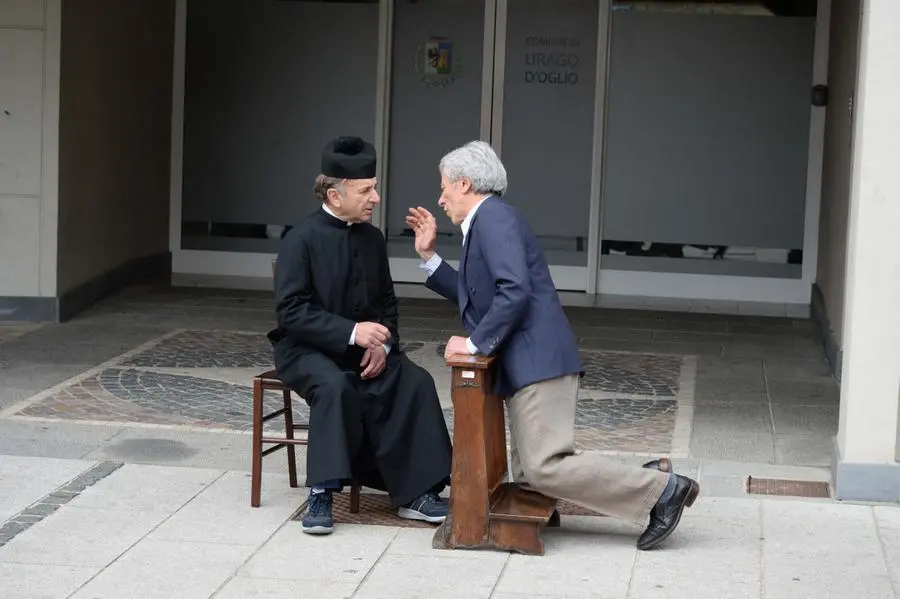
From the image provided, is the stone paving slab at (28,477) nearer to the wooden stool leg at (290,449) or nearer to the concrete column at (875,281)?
the wooden stool leg at (290,449)

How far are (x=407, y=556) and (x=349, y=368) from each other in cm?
89

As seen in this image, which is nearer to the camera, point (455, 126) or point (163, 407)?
point (163, 407)

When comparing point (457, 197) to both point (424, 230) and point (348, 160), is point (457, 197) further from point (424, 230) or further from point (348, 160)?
point (348, 160)

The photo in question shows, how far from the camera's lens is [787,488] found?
6.75 metres

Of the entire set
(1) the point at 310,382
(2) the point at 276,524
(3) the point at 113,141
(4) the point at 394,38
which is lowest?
(2) the point at 276,524

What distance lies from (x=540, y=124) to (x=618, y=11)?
1092mm

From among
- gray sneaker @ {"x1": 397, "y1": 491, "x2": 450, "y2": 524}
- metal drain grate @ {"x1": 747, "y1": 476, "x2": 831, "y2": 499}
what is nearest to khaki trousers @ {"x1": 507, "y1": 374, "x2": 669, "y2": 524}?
gray sneaker @ {"x1": 397, "y1": 491, "x2": 450, "y2": 524}

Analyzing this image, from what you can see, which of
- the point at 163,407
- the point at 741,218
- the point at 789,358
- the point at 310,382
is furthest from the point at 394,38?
the point at 310,382

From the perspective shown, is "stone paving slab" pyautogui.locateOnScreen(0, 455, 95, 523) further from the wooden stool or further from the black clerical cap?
the black clerical cap

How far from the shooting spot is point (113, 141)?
38.8 ft

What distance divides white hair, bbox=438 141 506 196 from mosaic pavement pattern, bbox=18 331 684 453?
204cm

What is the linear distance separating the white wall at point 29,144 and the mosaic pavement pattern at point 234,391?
1197mm

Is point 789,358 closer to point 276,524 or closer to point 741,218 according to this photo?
point 741,218

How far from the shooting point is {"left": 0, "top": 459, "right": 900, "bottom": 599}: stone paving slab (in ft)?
17.5
